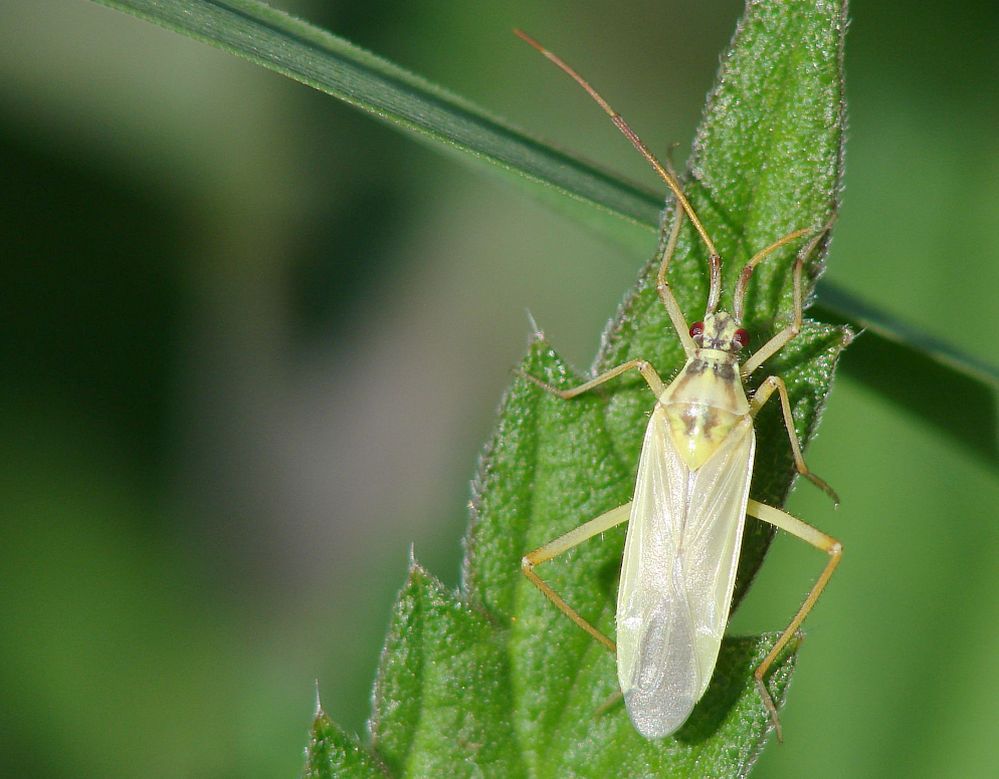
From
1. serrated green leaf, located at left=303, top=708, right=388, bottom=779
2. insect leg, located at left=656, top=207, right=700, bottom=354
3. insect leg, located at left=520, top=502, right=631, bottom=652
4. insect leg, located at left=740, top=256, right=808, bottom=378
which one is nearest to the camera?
serrated green leaf, located at left=303, top=708, right=388, bottom=779

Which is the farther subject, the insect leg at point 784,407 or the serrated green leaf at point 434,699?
the insect leg at point 784,407

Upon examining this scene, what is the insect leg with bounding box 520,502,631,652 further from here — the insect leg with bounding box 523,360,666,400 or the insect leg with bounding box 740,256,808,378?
the insect leg with bounding box 740,256,808,378

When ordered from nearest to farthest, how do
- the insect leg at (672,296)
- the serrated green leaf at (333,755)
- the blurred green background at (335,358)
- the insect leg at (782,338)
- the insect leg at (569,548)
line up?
the serrated green leaf at (333,755), the insect leg at (569,548), the insect leg at (672,296), the insect leg at (782,338), the blurred green background at (335,358)

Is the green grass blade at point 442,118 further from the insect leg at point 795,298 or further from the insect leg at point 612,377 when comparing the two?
the insect leg at point 612,377

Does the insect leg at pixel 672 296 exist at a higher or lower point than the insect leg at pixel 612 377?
higher

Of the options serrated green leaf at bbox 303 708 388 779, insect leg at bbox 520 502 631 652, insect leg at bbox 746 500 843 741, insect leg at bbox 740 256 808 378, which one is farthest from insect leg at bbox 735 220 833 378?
serrated green leaf at bbox 303 708 388 779

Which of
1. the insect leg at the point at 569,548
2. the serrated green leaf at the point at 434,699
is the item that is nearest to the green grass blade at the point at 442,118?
the insect leg at the point at 569,548

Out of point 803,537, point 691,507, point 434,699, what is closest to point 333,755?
point 434,699
